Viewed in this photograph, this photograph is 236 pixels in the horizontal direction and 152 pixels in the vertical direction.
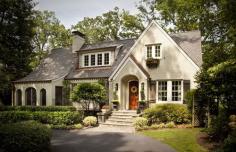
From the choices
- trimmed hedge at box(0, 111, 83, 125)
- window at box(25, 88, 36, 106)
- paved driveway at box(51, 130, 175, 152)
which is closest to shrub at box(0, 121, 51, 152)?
paved driveway at box(51, 130, 175, 152)

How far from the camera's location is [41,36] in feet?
156

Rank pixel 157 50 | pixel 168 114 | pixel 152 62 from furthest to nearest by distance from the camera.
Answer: pixel 157 50, pixel 152 62, pixel 168 114

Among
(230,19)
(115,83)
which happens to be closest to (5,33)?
(115,83)

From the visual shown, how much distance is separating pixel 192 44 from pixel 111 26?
2343cm

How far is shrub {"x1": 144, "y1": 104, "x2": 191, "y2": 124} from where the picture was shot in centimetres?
1934

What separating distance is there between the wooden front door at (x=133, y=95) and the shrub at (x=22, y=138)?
540 inches

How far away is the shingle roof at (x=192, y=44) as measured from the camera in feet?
75.7

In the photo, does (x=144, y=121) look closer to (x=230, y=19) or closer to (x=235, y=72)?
(x=235, y=72)

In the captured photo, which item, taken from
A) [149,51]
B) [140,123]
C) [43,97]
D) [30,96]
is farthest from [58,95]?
[140,123]

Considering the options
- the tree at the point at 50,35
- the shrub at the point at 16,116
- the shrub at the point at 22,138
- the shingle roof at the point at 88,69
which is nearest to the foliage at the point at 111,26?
the tree at the point at 50,35

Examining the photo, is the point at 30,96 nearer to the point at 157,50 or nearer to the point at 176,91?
the point at 157,50

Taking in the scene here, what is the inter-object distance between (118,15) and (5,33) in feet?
65.2

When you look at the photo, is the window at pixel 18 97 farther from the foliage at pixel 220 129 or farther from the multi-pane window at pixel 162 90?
the foliage at pixel 220 129

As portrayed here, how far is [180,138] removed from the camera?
14672 millimetres
